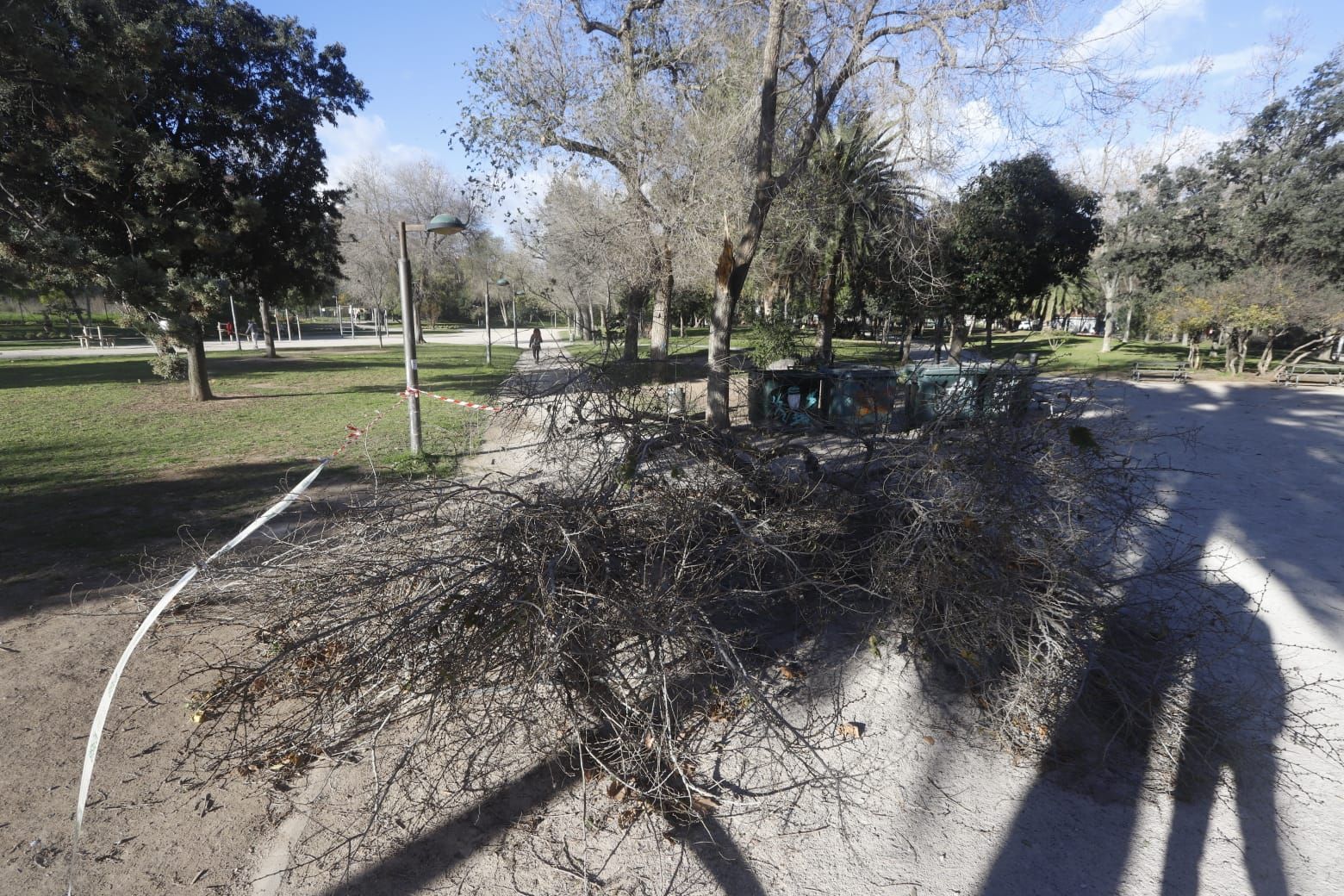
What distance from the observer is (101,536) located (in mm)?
5809

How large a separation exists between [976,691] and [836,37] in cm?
825

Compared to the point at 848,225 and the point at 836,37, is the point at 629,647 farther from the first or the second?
the point at 848,225

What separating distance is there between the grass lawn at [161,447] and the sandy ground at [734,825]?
2142 mm

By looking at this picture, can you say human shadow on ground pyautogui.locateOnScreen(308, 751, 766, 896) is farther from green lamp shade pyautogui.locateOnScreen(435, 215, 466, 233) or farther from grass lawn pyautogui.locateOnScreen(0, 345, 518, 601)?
green lamp shade pyautogui.locateOnScreen(435, 215, 466, 233)

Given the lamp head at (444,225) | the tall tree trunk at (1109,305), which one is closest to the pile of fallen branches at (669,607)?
the lamp head at (444,225)

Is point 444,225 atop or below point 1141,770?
atop

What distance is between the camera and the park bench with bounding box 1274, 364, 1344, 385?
1650cm

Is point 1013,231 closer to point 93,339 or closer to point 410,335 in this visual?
point 410,335

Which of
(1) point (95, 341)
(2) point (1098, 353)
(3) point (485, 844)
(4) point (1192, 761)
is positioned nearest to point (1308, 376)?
(2) point (1098, 353)

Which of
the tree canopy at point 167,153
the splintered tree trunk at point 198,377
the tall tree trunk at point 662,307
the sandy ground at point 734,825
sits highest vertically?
the tree canopy at point 167,153

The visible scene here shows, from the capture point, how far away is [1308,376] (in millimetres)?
16719

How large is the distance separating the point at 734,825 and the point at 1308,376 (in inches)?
862

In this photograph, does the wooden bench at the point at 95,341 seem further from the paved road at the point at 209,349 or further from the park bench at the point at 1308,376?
the park bench at the point at 1308,376

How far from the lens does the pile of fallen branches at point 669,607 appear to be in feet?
9.73
